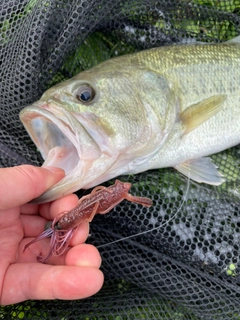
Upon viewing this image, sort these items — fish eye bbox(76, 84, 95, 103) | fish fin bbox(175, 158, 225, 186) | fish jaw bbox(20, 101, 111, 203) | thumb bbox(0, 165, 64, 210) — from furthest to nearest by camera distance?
fish fin bbox(175, 158, 225, 186) → fish eye bbox(76, 84, 95, 103) → fish jaw bbox(20, 101, 111, 203) → thumb bbox(0, 165, 64, 210)

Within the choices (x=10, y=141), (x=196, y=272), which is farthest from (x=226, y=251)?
(x=10, y=141)

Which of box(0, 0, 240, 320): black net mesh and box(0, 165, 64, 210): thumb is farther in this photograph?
box(0, 0, 240, 320): black net mesh

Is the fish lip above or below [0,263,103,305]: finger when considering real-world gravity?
above

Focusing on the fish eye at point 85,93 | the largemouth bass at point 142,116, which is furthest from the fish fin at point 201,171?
the fish eye at point 85,93

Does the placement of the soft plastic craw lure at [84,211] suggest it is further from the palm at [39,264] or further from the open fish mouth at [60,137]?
the open fish mouth at [60,137]

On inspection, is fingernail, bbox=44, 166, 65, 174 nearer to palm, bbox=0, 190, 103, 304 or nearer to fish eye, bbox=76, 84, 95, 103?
palm, bbox=0, 190, 103, 304

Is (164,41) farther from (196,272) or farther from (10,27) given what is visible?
(196,272)

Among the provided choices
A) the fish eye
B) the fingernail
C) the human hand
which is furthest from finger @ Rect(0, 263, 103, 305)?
the fish eye
